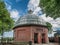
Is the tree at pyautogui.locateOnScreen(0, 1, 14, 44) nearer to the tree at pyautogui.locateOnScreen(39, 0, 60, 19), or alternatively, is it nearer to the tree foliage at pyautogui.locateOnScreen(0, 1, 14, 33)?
the tree foliage at pyautogui.locateOnScreen(0, 1, 14, 33)

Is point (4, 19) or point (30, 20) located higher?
point (4, 19)

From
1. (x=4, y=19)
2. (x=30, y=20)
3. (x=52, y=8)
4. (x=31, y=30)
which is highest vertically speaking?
(x=4, y=19)

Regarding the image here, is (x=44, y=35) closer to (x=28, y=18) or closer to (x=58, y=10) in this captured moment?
(x=28, y=18)

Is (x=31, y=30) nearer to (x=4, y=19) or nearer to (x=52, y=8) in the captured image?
(x=4, y=19)

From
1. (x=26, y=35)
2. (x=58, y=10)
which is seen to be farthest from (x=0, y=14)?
(x=58, y=10)

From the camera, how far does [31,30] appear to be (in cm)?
3119

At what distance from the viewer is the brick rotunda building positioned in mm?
31281

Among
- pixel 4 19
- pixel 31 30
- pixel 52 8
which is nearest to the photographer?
pixel 52 8

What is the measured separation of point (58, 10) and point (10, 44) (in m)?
9.02

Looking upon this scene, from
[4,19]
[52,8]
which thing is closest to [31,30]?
[4,19]

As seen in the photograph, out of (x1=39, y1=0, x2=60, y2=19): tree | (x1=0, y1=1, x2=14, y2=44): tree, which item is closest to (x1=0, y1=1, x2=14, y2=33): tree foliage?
(x1=0, y1=1, x2=14, y2=44): tree

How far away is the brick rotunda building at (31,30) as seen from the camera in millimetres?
31281

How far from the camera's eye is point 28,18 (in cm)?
3266

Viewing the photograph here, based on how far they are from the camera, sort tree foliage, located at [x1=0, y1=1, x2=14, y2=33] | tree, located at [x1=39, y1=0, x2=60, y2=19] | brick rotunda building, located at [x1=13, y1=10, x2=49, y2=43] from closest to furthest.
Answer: tree, located at [x1=39, y1=0, x2=60, y2=19] → brick rotunda building, located at [x1=13, y1=10, x2=49, y2=43] → tree foliage, located at [x1=0, y1=1, x2=14, y2=33]
